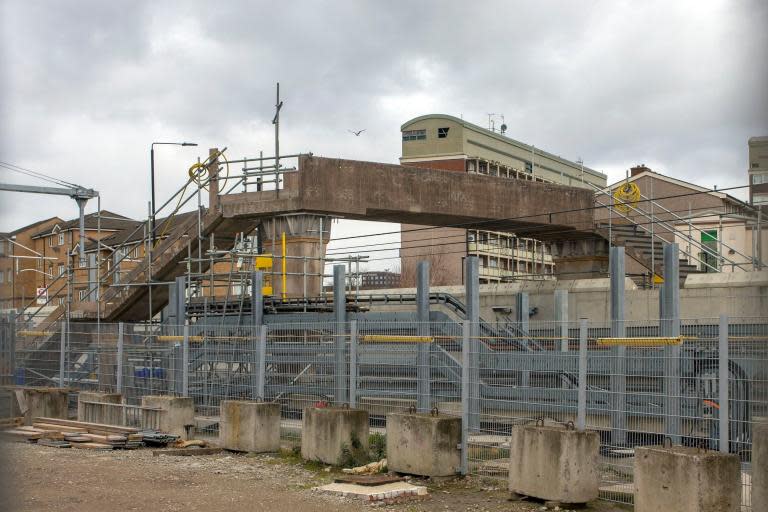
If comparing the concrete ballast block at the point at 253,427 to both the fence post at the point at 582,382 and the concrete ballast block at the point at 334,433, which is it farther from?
the fence post at the point at 582,382

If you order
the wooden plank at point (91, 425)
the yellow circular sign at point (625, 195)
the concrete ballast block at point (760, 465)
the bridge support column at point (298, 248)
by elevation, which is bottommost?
the wooden plank at point (91, 425)

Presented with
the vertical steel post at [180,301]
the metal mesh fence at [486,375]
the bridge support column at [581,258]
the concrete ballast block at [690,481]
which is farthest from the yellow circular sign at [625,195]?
the concrete ballast block at [690,481]

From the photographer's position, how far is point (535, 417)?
485 inches

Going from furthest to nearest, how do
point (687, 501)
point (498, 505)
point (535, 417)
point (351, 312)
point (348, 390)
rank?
point (351, 312) < point (348, 390) < point (535, 417) < point (498, 505) < point (687, 501)

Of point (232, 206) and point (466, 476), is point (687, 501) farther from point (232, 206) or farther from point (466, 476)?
point (232, 206)

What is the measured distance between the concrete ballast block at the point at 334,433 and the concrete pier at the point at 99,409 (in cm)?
669

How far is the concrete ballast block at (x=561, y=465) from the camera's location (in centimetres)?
1107

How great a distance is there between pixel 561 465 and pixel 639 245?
17605mm

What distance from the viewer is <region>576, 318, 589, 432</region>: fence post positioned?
11422mm

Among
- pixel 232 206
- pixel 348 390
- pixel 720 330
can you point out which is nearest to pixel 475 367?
pixel 348 390

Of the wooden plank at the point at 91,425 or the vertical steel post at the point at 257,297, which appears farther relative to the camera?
the vertical steel post at the point at 257,297

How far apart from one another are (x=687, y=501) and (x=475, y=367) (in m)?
4.21

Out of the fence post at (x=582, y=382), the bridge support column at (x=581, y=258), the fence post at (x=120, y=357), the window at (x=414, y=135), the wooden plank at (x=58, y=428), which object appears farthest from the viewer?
the window at (x=414, y=135)

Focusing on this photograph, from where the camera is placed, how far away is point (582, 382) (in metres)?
11.6
